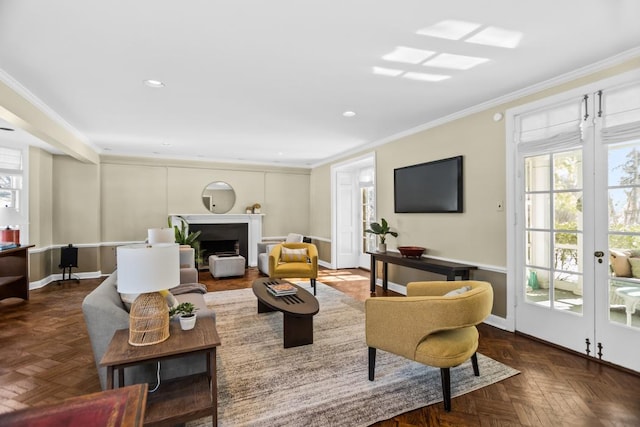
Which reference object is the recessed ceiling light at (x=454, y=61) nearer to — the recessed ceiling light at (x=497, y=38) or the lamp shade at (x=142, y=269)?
the recessed ceiling light at (x=497, y=38)

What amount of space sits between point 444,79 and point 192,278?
146 inches

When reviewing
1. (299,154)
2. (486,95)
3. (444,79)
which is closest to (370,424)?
(444,79)

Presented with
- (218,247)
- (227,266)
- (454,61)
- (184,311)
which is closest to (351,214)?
(227,266)

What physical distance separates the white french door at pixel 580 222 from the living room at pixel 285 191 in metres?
0.17

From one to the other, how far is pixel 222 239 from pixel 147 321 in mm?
5678

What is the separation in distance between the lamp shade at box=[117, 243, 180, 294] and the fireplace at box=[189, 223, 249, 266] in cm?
545

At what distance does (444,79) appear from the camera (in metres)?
3.01

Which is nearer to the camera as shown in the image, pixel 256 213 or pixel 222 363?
pixel 222 363

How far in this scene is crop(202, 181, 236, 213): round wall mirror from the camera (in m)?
7.32

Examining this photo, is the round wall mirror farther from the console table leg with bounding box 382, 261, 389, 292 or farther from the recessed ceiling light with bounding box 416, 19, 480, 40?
the recessed ceiling light with bounding box 416, 19, 480, 40

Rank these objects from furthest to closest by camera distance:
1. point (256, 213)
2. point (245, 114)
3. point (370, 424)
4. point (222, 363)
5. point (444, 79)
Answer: point (256, 213) < point (245, 114) < point (444, 79) < point (222, 363) < point (370, 424)

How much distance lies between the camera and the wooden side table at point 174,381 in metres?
1.68

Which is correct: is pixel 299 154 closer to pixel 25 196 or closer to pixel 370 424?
pixel 25 196

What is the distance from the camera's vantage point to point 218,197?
24.3 ft
